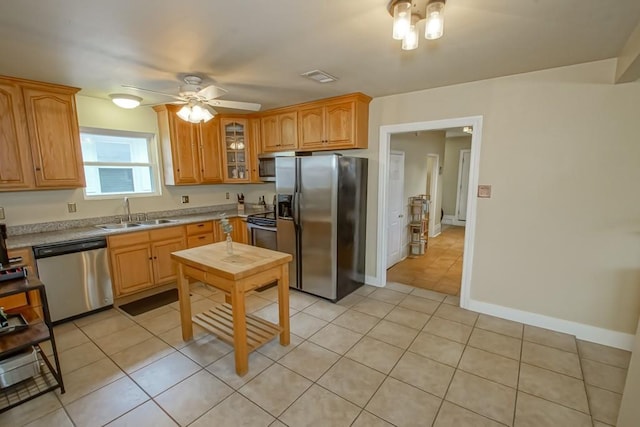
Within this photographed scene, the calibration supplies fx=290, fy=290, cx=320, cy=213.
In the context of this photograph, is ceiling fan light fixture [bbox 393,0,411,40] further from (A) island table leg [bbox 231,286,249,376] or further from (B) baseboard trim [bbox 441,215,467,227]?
(B) baseboard trim [bbox 441,215,467,227]

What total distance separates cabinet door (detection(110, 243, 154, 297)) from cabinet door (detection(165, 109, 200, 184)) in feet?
3.74

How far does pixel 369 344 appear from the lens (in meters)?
2.67

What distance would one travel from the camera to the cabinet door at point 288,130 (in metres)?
4.06

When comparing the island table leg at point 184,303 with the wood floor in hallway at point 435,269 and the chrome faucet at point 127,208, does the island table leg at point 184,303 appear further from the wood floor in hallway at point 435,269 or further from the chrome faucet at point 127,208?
the wood floor in hallway at point 435,269

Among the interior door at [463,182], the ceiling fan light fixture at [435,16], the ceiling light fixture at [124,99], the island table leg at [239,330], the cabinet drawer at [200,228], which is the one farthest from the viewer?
the interior door at [463,182]

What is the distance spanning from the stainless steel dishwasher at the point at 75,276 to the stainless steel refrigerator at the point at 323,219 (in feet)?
6.63

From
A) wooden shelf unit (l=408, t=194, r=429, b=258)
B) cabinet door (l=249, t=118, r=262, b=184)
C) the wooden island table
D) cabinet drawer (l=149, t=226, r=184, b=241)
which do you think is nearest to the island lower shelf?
the wooden island table

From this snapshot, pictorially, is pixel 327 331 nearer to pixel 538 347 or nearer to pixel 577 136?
pixel 538 347

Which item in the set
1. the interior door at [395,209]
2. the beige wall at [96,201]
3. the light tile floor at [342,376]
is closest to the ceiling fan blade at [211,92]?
the beige wall at [96,201]

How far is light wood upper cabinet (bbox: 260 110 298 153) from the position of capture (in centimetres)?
409

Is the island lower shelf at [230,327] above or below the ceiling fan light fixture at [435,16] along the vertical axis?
below

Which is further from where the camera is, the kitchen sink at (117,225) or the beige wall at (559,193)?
the kitchen sink at (117,225)

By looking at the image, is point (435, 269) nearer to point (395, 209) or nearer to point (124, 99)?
point (395, 209)

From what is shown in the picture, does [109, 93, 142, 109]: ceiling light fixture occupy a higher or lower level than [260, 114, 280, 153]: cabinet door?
higher
